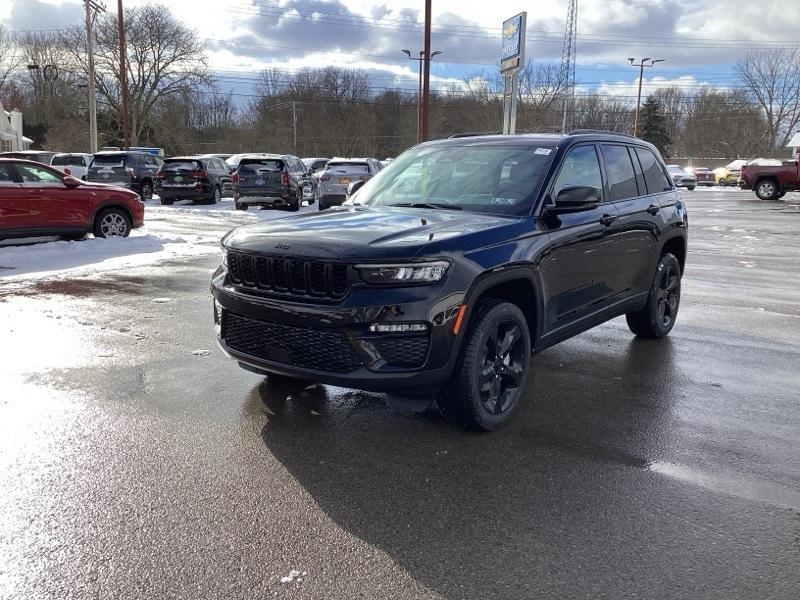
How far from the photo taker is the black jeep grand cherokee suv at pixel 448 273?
138 inches

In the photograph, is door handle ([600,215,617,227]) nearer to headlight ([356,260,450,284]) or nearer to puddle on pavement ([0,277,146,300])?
headlight ([356,260,450,284])

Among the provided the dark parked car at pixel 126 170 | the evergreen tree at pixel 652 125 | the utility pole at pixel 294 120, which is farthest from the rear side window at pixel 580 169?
the utility pole at pixel 294 120

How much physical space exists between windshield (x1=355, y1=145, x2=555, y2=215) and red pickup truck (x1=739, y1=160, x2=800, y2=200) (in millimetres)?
27045

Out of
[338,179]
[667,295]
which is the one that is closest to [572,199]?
[667,295]

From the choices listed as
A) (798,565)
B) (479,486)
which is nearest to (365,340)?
(479,486)

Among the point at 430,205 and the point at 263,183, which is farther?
the point at 263,183

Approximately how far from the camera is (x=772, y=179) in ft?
92.3

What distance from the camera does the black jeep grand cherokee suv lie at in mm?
Answer: 3510

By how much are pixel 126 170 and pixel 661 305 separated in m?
21.2

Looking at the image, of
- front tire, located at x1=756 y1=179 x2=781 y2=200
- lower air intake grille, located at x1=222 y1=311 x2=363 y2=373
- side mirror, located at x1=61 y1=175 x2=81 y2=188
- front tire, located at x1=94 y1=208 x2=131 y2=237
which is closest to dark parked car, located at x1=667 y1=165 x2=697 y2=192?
front tire, located at x1=756 y1=179 x2=781 y2=200

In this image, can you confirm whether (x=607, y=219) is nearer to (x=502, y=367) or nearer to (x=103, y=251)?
(x=502, y=367)

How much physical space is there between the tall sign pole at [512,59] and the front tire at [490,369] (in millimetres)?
16063

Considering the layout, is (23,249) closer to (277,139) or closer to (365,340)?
(365,340)

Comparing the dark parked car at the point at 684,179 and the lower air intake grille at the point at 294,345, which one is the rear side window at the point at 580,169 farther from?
the dark parked car at the point at 684,179
